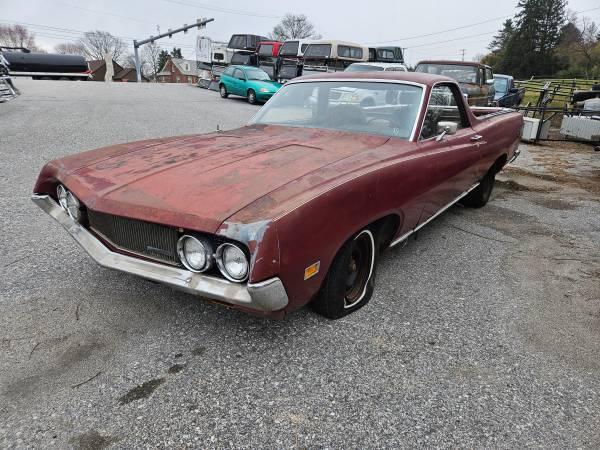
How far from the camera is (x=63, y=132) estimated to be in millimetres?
8555

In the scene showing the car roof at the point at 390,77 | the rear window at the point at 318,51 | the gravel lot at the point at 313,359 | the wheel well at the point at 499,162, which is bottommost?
the gravel lot at the point at 313,359

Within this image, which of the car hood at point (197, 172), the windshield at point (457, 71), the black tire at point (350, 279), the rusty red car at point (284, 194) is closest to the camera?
the rusty red car at point (284, 194)

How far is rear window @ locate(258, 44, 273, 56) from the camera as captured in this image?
2173 cm

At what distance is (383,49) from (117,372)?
68.9 ft

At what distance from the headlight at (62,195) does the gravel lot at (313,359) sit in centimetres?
58

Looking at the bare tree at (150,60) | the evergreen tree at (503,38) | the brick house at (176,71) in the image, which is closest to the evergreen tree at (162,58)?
the bare tree at (150,60)

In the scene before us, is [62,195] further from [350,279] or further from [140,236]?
[350,279]

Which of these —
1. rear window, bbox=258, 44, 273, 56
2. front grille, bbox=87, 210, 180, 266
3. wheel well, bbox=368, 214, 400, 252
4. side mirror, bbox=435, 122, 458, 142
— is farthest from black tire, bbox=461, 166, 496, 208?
rear window, bbox=258, 44, 273, 56

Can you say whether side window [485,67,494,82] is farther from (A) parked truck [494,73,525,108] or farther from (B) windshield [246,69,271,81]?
(B) windshield [246,69,271,81]

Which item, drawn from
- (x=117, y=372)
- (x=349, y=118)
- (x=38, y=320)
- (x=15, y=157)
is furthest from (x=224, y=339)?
(x=15, y=157)

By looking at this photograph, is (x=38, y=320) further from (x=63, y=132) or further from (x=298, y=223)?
(x=63, y=132)

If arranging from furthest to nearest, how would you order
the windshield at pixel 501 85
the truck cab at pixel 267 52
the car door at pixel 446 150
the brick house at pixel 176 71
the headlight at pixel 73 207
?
the brick house at pixel 176 71 < the truck cab at pixel 267 52 < the windshield at pixel 501 85 < the car door at pixel 446 150 < the headlight at pixel 73 207

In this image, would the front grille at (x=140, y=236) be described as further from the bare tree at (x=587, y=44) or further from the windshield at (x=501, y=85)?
the bare tree at (x=587, y=44)

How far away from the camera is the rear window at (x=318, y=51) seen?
18.2 meters
